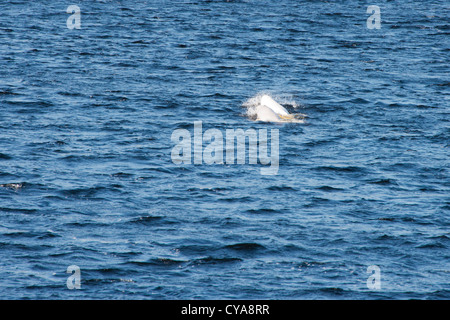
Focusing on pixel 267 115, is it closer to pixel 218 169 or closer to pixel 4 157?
pixel 218 169

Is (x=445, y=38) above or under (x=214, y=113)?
above

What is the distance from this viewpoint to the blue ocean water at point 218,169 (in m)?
18.9

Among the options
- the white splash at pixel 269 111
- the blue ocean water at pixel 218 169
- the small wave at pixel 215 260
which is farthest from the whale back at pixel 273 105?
the small wave at pixel 215 260

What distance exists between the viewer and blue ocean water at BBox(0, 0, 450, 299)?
18.9 m

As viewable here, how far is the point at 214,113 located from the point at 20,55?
→ 13.6 m

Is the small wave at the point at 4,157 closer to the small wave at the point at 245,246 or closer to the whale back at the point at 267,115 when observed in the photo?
the small wave at the point at 245,246

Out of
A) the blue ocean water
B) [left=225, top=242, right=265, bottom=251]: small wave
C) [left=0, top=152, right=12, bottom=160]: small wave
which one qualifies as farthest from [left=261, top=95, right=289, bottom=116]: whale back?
[left=225, top=242, right=265, bottom=251]: small wave

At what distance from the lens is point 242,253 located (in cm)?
1992

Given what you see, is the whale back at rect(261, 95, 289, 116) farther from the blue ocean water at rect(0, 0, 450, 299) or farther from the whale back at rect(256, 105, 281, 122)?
the blue ocean water at rect(0, 0, 450, 299)

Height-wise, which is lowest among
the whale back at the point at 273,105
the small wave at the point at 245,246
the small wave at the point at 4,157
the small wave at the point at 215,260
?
the small wave at the point at 215,260

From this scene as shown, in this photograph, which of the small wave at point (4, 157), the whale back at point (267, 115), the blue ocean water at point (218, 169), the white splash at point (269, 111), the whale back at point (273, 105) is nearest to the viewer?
the blue ocean water at point (218, 169)
